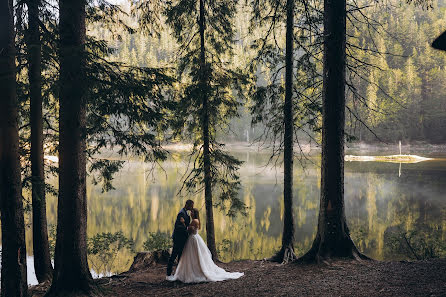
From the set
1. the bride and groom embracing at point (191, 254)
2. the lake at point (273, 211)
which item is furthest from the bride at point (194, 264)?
the lake at point (273, 211)

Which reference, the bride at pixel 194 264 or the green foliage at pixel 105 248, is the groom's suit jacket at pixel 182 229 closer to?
the bride at pixel 194 264

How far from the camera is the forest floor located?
15.4 ft

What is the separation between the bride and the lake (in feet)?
16.8

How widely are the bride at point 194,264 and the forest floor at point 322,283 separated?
19 cm

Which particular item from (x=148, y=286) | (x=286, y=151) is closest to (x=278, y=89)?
(x=286, y=151)

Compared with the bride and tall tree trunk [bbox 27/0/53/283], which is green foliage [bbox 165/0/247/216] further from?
tall tree trunk [bbox 27/0/53/283]

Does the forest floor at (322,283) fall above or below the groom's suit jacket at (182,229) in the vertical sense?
below

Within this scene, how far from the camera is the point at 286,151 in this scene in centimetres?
922

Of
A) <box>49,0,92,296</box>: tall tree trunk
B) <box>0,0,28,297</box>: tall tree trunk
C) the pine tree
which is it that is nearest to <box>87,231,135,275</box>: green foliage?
the pine tree

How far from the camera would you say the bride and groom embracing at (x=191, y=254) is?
7.13 metres

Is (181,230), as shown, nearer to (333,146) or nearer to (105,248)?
(333,146)

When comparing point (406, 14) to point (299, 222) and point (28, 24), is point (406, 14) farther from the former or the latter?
point (28, 24)

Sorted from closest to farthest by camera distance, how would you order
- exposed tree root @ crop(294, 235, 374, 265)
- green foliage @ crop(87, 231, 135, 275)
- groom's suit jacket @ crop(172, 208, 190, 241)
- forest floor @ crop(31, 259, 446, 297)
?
forest floor @ crop(31, 259, 446, 297) < exposed tree root @ crop(294, 235, 374, 265) < groom's suit jacket @ crop(172, 208, 190, 241) < green foliage @ crop(87, 231, 135, 275)

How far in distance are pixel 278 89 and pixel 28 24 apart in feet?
20.3
